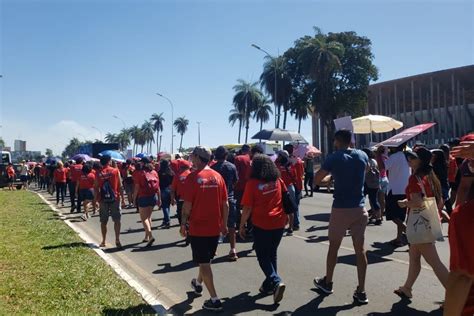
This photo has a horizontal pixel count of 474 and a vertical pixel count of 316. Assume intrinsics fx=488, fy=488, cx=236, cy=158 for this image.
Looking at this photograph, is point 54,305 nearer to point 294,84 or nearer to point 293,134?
point 293,134

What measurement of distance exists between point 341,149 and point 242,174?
4478 millimetres

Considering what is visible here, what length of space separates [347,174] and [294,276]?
2.26 m

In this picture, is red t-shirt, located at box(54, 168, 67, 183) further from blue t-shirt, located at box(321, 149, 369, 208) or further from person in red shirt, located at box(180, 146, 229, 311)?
blue t-shirt, located at box(321, 149, 369, 208)

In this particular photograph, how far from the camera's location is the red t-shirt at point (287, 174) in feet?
34.8

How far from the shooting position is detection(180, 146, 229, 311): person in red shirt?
584cm

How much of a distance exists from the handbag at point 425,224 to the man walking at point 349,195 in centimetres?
54

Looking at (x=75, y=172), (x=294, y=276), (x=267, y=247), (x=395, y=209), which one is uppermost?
(x=75, y=172)

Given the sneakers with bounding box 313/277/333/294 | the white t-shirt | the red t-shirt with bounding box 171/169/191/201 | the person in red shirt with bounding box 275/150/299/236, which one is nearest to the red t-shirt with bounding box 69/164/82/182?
the red t-shirt with bounding box 171/169/191/201

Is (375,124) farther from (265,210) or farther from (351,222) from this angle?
(265,210)

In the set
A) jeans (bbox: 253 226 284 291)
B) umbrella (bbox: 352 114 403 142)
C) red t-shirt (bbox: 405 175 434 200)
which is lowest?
jeans (bbox: 253 226 284 291)


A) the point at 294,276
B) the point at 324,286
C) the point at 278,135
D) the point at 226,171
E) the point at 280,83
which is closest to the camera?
the point at 324,286

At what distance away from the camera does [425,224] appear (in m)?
5.68

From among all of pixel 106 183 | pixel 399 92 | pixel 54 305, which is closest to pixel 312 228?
pixel 106 183

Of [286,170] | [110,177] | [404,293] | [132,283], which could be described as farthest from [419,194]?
[110,177]
